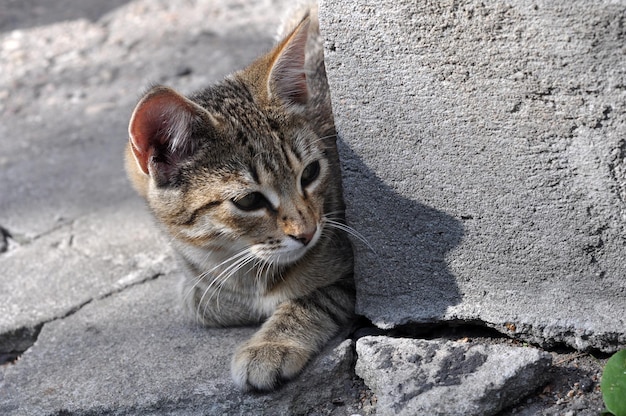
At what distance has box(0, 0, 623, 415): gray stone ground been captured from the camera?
2.78m

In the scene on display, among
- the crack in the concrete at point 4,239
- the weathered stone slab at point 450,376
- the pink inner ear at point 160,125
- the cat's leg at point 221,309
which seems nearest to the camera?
the weathered stone slab at point 450,376

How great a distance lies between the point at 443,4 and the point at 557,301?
1.01 meters

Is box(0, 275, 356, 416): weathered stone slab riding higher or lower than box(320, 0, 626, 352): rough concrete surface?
lower

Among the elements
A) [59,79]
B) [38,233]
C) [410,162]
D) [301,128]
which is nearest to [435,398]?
[410,162]

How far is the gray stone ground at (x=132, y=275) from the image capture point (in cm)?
278

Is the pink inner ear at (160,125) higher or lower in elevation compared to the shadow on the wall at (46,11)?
higher

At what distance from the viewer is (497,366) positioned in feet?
8.68

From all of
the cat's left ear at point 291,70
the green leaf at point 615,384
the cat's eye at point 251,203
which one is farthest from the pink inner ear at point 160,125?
the green leaf at point 615,384

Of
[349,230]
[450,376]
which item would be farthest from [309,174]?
[450,376]

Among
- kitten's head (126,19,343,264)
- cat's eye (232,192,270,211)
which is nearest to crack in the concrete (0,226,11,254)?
kitten's head (126,19,343,264)

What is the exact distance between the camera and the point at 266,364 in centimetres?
285

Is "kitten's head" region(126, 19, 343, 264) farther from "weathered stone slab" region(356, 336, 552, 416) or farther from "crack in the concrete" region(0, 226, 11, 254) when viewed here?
"crack in the concrete" region(0, 226, 11, 254)

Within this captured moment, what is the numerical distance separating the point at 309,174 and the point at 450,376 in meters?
0.88

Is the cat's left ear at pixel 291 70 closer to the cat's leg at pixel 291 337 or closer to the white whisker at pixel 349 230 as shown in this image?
the white whisker at pixel 349 230
